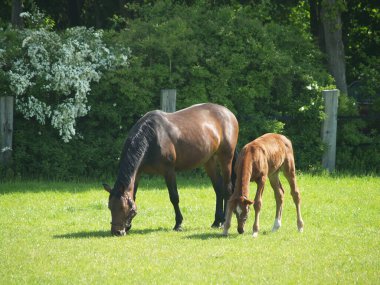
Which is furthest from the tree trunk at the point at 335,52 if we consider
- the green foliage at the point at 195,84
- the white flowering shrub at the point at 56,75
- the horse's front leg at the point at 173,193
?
the horse's front leg at the point at 173,193

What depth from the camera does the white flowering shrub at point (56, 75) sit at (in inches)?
643

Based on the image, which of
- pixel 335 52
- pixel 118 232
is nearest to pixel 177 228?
pixel 118 232

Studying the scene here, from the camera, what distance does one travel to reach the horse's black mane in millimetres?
11234

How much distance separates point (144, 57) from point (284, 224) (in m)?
6.78

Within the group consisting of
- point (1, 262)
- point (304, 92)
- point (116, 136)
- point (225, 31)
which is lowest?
point (1, 262)

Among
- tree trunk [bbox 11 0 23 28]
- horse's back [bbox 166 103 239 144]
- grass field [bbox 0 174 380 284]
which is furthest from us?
tree trunk [bbox 11 0 23 28]

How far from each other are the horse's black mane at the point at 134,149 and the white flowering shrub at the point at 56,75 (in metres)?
4.75

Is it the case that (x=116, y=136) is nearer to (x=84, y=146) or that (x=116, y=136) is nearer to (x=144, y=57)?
(x=84, y=146)

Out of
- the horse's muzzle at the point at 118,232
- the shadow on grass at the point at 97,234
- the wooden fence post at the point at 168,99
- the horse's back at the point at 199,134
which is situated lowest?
the shadow on grass at the point at 97,234

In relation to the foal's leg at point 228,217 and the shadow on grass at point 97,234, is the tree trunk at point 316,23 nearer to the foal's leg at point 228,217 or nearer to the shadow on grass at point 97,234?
the shadow on grass at point 97,234

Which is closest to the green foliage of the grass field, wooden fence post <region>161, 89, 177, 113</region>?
wooden fence post <region>161, 89, 177, 113</region>

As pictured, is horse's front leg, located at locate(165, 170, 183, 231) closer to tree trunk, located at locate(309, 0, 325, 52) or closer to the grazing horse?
the grazing horse

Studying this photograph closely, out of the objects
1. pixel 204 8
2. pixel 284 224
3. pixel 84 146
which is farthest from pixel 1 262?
pixel 204 8

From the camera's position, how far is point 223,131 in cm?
1287
